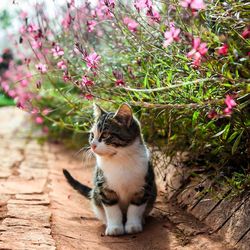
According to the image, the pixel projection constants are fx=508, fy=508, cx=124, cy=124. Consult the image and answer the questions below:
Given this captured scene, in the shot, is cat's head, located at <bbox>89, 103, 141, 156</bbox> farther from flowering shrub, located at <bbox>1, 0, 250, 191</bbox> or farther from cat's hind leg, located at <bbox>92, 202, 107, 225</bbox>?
cat's hind leg, located at <bbox>92, 202, 107, 225</bbox>

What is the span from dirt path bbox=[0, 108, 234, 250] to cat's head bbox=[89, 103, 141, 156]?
0.58 meters

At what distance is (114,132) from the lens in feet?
11.4

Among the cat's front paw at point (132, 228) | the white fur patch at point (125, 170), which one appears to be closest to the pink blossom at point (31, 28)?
the white fur patch at point (125, 170)

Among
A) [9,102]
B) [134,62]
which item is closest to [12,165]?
[134,62]

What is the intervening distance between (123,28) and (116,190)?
110cm

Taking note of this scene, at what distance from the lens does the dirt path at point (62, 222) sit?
3.05 metres

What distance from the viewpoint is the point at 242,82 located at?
2381mm

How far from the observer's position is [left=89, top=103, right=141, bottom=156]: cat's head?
11.2 feet

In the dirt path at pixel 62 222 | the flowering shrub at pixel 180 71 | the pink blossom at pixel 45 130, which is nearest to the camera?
the flowering shrub at pixel 180 71

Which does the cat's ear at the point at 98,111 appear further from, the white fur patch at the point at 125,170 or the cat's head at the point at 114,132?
the white fur patch at the point at 125,170

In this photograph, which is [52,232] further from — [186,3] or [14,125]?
[14,125]

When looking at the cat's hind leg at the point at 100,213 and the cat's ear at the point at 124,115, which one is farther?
the cat's hind leg at the point at 100,213

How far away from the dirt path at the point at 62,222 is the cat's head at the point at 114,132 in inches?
22.7

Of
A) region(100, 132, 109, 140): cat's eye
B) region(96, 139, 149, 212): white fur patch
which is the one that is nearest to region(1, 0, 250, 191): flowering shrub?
region(100, 132, 109, 140): cat's eye
